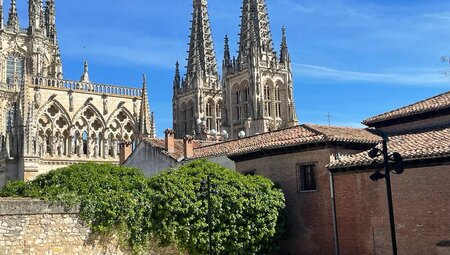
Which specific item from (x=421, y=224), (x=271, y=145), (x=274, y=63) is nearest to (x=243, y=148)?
(x=271, y=145)

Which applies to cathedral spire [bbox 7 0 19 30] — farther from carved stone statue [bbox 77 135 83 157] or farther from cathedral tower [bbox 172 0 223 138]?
cathedral tower [bbox 172 0 223 138]

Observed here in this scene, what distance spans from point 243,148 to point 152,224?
8.47 meters

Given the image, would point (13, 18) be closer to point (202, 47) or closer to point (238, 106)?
point (238, 106)

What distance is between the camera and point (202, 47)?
313 ft

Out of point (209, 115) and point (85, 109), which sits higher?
point (209, 115)

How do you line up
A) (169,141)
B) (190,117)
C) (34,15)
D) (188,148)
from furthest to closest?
(190,117) < (34,15) < (169,141) < (188,148)

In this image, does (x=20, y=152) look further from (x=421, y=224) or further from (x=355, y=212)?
(x=421, y=224)

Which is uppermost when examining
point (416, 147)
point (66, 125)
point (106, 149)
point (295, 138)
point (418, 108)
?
point (66, 125)

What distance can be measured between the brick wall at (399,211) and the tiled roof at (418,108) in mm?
4763

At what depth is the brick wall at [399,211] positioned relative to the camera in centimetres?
1975

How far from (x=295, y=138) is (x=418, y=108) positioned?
5.77 m

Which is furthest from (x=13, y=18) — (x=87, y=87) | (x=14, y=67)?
(x=87, y=87)

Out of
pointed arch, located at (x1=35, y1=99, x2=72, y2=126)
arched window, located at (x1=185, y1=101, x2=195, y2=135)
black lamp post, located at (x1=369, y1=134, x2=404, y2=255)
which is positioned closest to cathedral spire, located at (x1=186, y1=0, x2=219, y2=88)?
arched window, located at (x1=185, y1=101, x2=195, y2=135)

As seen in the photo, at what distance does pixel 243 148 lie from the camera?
90.6ft
